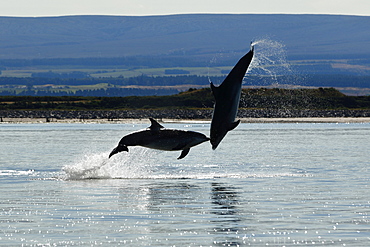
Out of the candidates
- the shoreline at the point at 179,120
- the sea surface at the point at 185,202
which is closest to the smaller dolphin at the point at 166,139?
the sea surface at the point at 185,202

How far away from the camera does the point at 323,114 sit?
420 feet

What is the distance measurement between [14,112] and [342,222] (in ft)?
384

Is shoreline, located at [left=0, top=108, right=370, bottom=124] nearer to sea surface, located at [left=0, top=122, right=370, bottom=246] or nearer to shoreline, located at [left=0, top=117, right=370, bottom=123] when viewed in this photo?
shoreline, located at [left=0, top=117, right=370, bottom=123]

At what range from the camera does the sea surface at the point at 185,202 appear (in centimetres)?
1853

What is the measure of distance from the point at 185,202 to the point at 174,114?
10126cm

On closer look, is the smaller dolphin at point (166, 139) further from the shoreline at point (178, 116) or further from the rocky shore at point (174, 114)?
the rocky shore at point (174, 114)

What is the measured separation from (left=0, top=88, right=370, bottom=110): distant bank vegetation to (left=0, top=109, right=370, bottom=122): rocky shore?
15.9 feet

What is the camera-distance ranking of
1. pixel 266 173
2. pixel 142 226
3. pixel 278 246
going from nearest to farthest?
pixel 278 246 → pixel 142 226 → pixel 266 173

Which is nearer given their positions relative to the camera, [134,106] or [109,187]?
[109,187]

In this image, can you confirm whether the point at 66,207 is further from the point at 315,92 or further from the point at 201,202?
A: the point at 315,92

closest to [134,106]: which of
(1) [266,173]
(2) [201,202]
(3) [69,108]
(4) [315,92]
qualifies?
(3) [69,108]

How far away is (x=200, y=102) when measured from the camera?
459 feet

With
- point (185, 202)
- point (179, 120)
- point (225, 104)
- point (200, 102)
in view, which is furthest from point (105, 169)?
point (200, 102)

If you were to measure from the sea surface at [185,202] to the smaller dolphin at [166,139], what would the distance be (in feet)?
5.61
